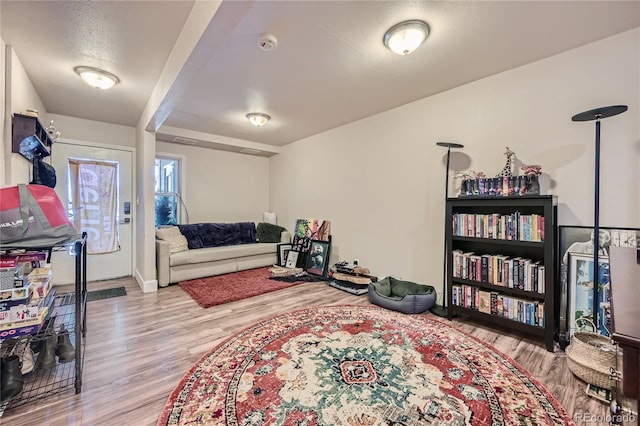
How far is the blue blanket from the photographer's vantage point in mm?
4422

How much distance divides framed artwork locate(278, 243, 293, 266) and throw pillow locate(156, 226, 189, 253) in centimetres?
153

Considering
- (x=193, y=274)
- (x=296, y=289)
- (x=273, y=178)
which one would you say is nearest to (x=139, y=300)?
(x=193, y=274)

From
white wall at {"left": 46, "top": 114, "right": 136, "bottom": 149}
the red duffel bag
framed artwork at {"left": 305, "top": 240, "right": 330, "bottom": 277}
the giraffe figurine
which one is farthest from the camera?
framed artwork at {"left": 305, "top": 240, "right": 330, "bottom": 277}

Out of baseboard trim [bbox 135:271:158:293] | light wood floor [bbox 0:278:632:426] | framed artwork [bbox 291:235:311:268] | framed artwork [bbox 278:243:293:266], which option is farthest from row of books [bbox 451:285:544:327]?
baseboard trim [bbox 135:271:158:293]

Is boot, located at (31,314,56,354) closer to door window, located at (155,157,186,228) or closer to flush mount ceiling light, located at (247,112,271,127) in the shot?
flush mount ceiling light, located at (247,112,271,127)

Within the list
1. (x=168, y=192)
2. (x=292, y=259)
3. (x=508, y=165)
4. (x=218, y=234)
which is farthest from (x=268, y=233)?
(x=508, y=165)

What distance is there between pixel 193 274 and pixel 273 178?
2.62 meters

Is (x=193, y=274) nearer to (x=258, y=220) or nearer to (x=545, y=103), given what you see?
(x=258, y=220)

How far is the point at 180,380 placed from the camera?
170 cm

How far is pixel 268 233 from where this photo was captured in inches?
201

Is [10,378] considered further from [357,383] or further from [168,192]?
[168,192]

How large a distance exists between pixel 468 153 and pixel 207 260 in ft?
12.4

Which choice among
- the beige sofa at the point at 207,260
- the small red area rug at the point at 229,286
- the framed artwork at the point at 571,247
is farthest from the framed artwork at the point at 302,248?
the framed artwork at the point at 571,247

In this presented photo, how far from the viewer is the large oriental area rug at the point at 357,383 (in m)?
1.40
